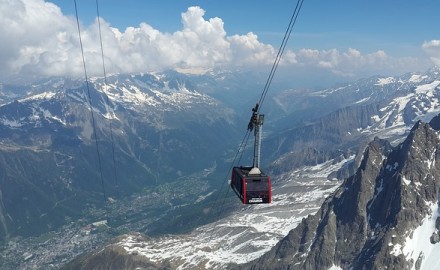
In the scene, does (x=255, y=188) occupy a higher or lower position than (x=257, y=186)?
lower

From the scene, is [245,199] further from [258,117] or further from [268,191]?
[258,117]

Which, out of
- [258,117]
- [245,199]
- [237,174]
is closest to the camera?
[258,117]

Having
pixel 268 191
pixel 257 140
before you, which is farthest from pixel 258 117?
pixel 268 191

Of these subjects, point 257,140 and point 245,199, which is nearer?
point 257,140

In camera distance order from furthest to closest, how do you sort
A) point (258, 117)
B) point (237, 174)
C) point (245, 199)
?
point (237, 174) → point (245, 199) → point (258, 117)

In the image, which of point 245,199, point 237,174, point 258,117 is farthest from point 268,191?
point 258,117

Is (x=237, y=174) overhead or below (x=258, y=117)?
below
